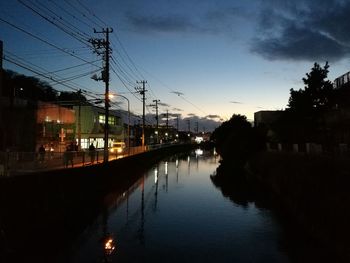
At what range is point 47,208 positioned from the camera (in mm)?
21281

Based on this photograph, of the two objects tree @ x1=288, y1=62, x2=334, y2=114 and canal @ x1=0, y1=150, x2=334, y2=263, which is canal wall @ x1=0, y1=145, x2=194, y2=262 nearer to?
canal @ x1=0, y1=150, x2=334, y2=263

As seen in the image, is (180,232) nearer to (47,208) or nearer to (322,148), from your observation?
(47,208)

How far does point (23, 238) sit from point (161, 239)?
5848 millimetres

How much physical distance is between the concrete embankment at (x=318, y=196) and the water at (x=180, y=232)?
4.89 ft

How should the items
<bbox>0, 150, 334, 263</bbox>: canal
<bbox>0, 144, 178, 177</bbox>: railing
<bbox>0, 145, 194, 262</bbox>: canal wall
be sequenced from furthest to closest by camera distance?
<bbox>0, 144, 178, 177</bbox>: railing < <bbox>0, 145, 194, 262</bbox>: canal wall < <bbox>0, 150, 334, 263</bbox>: canal

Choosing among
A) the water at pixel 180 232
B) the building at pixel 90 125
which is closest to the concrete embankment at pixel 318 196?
the water at pixel 180 232

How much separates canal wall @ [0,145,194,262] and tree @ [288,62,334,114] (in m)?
22.0

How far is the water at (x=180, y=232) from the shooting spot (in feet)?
53.0

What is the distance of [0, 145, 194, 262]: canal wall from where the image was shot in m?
16.5

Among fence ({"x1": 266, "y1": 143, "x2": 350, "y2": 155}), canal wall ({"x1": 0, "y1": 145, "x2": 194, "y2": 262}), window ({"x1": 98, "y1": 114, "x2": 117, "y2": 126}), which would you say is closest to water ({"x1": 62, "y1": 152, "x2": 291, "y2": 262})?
canal wall ({"x1": 0, "y1": 145, "x2": 194, "y2": 262})

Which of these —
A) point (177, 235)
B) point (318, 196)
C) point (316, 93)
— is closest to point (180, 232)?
point (177, 235)

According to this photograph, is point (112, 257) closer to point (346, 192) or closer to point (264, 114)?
point (346, 192)

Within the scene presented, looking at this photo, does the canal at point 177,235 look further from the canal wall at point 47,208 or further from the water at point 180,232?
the canal wall at point 47,208

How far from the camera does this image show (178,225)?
22203 millimetres
